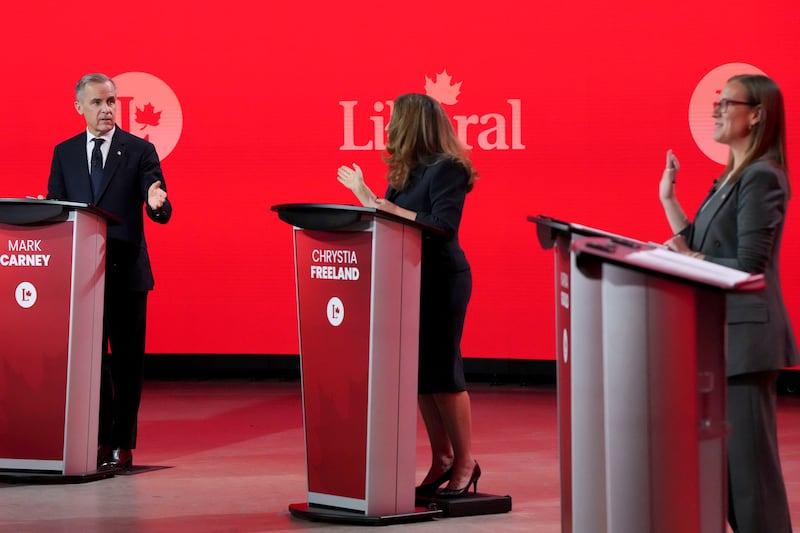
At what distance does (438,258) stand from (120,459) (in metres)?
1.63

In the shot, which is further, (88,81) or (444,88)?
(444,88)

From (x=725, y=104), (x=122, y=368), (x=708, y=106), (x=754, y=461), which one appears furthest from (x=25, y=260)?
(x=708, y=106)

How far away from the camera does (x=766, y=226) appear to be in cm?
268

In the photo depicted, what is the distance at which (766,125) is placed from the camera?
2.79 m

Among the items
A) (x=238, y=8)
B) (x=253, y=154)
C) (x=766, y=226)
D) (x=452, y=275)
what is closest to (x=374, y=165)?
(x=253, y=154)

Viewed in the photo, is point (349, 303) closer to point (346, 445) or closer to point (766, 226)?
point (346, 445)

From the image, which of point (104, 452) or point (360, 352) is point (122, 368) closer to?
point (104, 452)

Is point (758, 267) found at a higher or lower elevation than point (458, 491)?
higher

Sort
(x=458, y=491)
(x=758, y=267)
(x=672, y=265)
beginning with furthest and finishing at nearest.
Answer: (x=458, y=491) < (x=758, y=267) < (x=672, y=265)

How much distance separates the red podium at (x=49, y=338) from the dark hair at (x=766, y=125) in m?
2.41

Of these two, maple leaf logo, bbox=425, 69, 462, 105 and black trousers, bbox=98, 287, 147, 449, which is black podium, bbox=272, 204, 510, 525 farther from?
maple leaf logo, bbox=425, 69, 462, 105

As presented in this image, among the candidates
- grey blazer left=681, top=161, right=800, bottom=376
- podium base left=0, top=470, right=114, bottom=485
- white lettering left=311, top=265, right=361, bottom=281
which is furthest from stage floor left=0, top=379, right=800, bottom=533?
grey blazer left=681, top=161, right=800, bottom=376

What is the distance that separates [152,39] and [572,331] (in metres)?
4.89

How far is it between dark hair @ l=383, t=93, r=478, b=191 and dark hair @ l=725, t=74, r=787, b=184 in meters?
1.26
